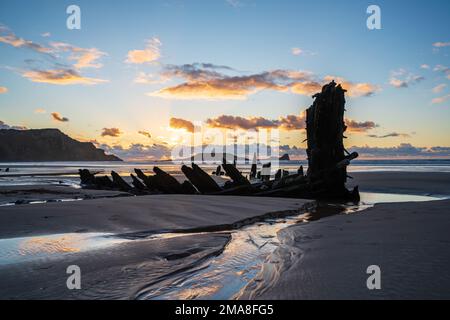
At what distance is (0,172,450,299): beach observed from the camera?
2.59 meters

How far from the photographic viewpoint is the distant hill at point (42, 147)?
14688 cm

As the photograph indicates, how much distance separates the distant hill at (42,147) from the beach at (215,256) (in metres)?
167

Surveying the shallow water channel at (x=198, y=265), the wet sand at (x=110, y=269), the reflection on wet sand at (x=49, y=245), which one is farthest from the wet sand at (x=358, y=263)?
the reflection on wet sand at (x=49, y=245)

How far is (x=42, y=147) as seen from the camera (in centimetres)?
15525

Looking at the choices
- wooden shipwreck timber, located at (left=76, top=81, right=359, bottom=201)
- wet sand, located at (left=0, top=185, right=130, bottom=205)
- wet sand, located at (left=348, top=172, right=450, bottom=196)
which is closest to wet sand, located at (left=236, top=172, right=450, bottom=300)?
wooden shipwreck timber, located at (left=76, top=81, right=359, bottom=201)

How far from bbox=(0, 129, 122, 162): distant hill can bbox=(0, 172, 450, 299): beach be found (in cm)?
Result: 16738

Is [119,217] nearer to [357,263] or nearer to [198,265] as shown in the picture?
[198,265]

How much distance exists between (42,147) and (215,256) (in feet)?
574

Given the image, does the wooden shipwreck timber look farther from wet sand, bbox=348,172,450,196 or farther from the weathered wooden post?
wet sand, bbox=348,172,450,196

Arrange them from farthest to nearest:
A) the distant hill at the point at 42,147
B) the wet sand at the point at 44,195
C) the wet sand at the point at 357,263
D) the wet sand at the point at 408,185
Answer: the distant hill at the point at 42,147 < the wet sand at the point at 408,185 < the wet sand at the point at 44,195 < the wet sand at the point at 357,263

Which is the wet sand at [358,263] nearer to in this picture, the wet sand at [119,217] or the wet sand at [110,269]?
the wet sand at [110,269]
